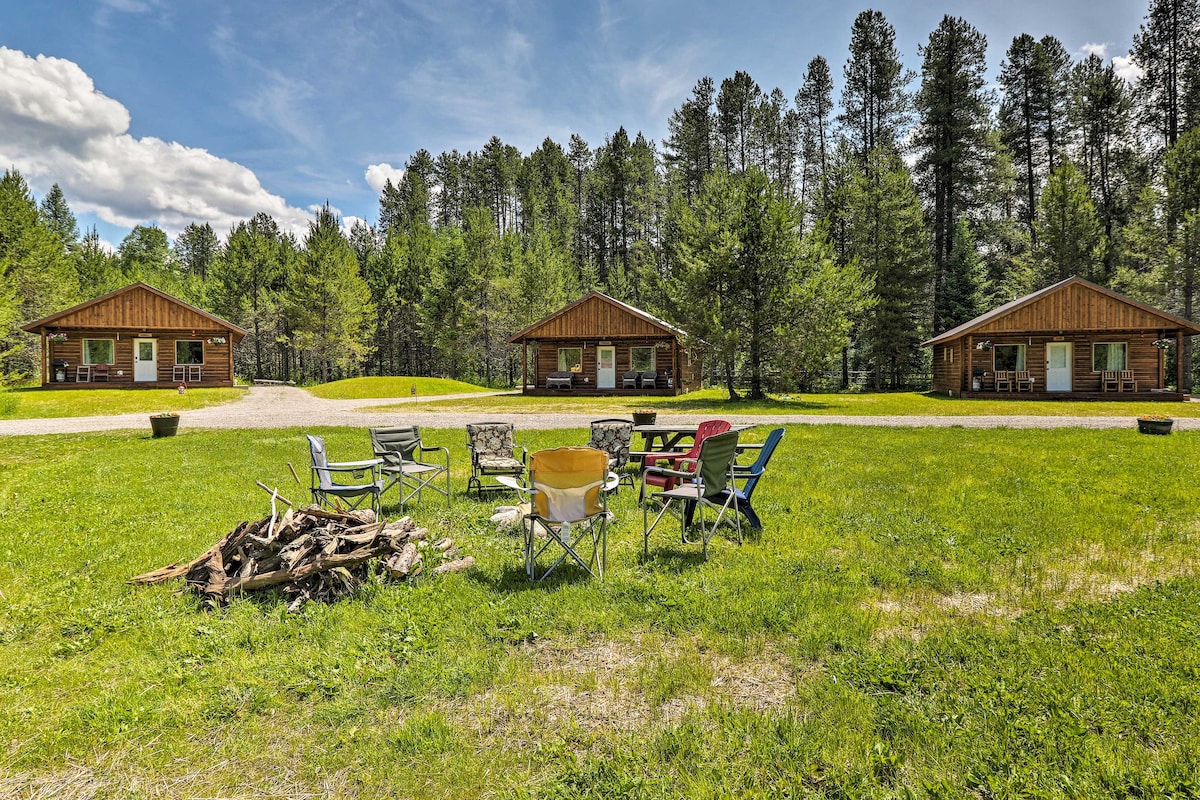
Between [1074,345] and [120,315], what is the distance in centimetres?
4040

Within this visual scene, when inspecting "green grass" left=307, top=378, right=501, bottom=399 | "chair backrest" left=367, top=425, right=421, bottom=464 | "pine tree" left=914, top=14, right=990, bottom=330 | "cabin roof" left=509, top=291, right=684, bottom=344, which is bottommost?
"chair backrest" left=367, top=425, right=421, bottom=464

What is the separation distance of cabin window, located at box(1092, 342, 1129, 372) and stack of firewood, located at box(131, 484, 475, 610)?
89.2 ft

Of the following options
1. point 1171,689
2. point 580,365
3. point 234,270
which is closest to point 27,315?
point 234,270

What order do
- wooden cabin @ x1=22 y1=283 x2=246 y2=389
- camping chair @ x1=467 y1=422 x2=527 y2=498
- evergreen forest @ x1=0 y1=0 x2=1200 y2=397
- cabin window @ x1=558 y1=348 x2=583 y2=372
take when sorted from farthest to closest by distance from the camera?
1. cabin window @ x1=558 y1=348 x2=583 y2=372
2. wooden cabin @ x1=22 y1=283 x2=246 y2=389
3. evergreen forest @ x1=0 y1=0 x2=1200 y2=397
4. camping chair @ x1=467 y1=422 x2=527 y2=498

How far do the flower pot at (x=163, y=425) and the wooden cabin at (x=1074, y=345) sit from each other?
26215 mm

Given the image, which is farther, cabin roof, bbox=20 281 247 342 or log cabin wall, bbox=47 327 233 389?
log cabin wall, bbox=47 327 233 389

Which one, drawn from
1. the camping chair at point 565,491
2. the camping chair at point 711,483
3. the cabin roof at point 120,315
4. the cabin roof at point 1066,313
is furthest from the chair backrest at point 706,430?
the cabin roof at point 120,315

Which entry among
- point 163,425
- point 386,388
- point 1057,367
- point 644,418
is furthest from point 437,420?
point 1057,367

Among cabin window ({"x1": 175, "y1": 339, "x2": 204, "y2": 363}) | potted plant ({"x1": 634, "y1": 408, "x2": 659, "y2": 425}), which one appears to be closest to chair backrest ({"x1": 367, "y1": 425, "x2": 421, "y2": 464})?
potted plant ({"x1": 634, "y1": 408, "x2": 659, "y2": 425})

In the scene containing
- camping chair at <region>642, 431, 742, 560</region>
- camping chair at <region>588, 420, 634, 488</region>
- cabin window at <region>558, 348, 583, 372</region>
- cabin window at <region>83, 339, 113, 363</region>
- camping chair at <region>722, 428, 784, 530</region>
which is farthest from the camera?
cabin window at <region>558, 348, 583, 372</region>

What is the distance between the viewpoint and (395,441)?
670 centimetres

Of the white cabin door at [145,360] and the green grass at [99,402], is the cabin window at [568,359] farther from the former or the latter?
the white cabin door at [145,360]

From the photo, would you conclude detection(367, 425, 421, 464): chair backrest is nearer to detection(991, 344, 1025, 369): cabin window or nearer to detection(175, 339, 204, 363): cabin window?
detection(175, 339, 204, 363): cabin window

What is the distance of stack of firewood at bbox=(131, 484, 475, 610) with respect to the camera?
3820 millimetres
